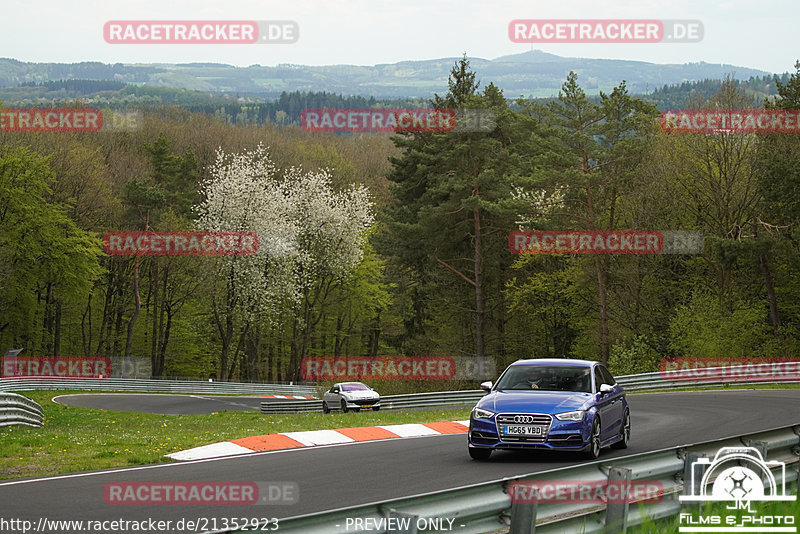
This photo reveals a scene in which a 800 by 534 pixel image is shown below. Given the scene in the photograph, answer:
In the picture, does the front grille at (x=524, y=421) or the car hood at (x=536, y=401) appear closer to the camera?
the front grille at (x=524, y=421)

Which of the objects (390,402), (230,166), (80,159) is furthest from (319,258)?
(390,402)

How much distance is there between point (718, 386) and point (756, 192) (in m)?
11.2

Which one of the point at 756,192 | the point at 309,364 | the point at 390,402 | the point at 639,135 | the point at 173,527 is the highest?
the point at 639,135

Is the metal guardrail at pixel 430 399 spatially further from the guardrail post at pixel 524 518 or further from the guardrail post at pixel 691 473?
the guardrail post at pixel 524 518

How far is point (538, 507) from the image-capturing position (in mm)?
7043

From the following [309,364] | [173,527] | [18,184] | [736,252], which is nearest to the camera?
[173,527]

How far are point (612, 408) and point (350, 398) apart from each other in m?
20.5

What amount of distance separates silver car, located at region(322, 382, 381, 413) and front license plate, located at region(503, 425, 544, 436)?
69.0 feet

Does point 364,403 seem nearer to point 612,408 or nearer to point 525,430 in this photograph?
point 612,408

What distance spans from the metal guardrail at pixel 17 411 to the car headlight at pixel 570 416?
14433 mm

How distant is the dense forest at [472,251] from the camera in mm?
43469

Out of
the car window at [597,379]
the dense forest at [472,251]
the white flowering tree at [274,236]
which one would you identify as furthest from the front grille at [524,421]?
the white flowering tree at [274,236]

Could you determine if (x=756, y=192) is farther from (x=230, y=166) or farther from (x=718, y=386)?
(x=230, y=166)

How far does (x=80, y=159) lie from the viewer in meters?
61.6
